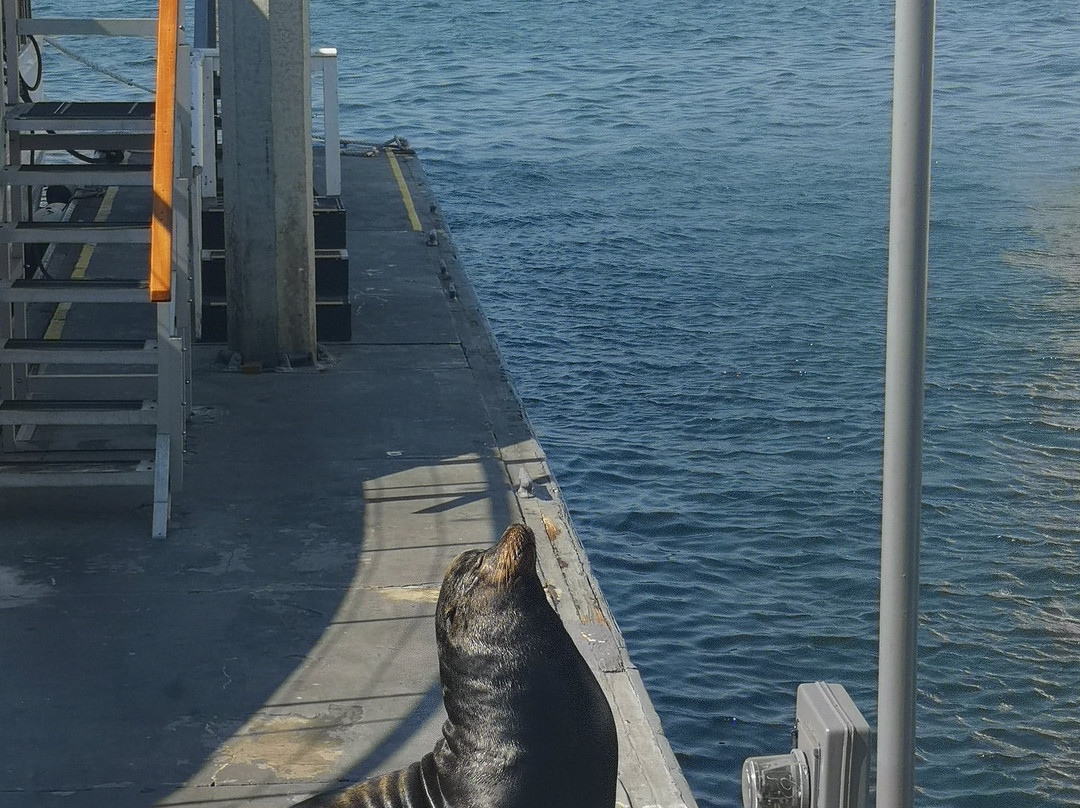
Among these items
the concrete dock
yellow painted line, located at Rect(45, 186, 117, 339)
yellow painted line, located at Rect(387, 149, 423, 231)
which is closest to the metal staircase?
the concrete dock

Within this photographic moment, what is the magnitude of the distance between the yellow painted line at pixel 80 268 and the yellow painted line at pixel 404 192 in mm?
3930

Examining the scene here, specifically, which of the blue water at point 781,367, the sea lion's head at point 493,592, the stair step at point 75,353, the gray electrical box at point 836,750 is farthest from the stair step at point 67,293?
the gray electrical box at point 836,750

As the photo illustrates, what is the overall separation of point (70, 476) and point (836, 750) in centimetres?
696

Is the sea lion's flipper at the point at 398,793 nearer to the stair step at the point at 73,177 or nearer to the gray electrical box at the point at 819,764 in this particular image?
the gray electrical box at the point at 819,764

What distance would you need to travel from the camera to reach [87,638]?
8805 millimetres

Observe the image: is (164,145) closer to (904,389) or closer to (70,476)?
(70,476)

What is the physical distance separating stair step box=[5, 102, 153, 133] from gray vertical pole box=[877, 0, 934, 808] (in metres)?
7.58

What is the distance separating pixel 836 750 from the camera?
15.4 ft

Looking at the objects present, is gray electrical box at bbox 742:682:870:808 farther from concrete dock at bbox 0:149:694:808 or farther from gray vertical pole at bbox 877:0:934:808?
concrete dock at bbox 0:149:694:808

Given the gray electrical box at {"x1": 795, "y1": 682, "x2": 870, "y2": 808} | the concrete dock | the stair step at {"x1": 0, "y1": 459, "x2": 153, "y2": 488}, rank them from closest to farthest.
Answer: the gray electrical box at {"x1": 795, "y1": 682, "x2": 870, "y2": 808}, the concrete dock, the stair step at {"x1": 0, "y1": 459, "x2": 153, "y2": 488}

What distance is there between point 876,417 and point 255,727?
11.5m

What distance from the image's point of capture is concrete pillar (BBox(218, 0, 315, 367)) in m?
13.2

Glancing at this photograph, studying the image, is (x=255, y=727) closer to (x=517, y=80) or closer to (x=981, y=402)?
(x=981, y=402)

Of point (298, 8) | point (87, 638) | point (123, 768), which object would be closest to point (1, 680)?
point (87, 638)
